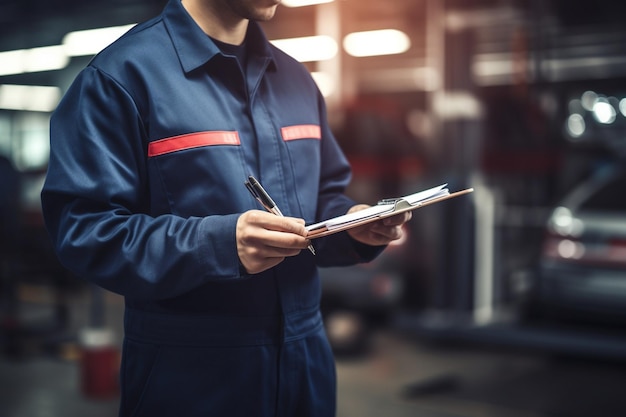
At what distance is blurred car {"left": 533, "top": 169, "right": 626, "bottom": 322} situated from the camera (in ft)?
17.4

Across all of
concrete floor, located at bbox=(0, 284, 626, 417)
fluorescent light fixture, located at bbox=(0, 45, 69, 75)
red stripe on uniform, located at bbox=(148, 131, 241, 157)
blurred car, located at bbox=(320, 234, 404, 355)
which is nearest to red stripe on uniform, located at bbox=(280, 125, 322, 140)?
red stripe on uniform, located at bbox=(148, 131, 241, 157)

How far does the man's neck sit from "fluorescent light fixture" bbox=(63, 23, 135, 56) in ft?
11.7

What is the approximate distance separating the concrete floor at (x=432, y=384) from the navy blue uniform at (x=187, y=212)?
3.08 m

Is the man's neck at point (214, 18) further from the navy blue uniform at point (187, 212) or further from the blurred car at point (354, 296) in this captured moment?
the blurred car at point (354, 296)

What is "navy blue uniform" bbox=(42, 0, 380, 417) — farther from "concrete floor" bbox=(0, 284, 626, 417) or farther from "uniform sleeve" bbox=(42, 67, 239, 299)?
"concrete floor" bbox=(0, 284, 626, 417)

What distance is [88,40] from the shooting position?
5.44m

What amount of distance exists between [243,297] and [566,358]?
5016 mm

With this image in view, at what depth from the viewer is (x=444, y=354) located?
597cm

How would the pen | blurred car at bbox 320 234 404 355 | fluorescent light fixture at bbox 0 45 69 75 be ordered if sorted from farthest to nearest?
1. fluorescent light fixture at bbox 0 45 69 75
2. blurred car at bbox 320 234 404 355
3. the pen

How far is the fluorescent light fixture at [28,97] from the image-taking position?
608cm

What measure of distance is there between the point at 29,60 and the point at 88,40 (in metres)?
0.97

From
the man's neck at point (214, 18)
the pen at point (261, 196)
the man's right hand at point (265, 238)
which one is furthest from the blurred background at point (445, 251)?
the man's right hand at point (265, 238)

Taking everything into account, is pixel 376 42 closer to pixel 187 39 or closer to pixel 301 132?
pixel 301 132

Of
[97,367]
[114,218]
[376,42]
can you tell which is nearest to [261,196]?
[114,218]
